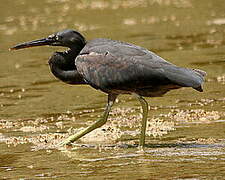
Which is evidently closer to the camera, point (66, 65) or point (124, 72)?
point (124, 72)

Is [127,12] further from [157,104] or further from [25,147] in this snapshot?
[25,147]

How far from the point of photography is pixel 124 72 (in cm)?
827

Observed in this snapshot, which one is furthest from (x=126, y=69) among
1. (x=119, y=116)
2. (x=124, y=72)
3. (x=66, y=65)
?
(x=119, y=116)

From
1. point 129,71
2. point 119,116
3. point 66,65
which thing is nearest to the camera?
point 129,71

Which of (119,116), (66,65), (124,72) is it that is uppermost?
(66,65)

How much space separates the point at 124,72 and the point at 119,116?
1.79 meters

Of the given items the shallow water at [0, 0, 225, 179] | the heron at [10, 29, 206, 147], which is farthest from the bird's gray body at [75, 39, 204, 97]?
the shallow water at [0, 0, 225, 179]

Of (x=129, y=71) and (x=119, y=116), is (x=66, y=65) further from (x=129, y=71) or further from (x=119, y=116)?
(x=119, y=116)

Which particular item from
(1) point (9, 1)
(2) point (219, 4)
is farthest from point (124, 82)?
(1) point (9, 1)

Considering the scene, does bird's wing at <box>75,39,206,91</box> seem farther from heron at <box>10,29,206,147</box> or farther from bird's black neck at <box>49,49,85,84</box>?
bird's black neck at <box>49,49,85,84</box>

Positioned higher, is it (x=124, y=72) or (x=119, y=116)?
(x=124, y=72)

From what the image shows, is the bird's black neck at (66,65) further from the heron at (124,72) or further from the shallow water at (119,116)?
the shallow water at (119,116)

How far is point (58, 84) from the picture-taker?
41.8ft

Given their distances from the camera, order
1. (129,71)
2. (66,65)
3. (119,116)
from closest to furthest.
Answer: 1. (129,71)
2. (66,65)
3. (119,116)
